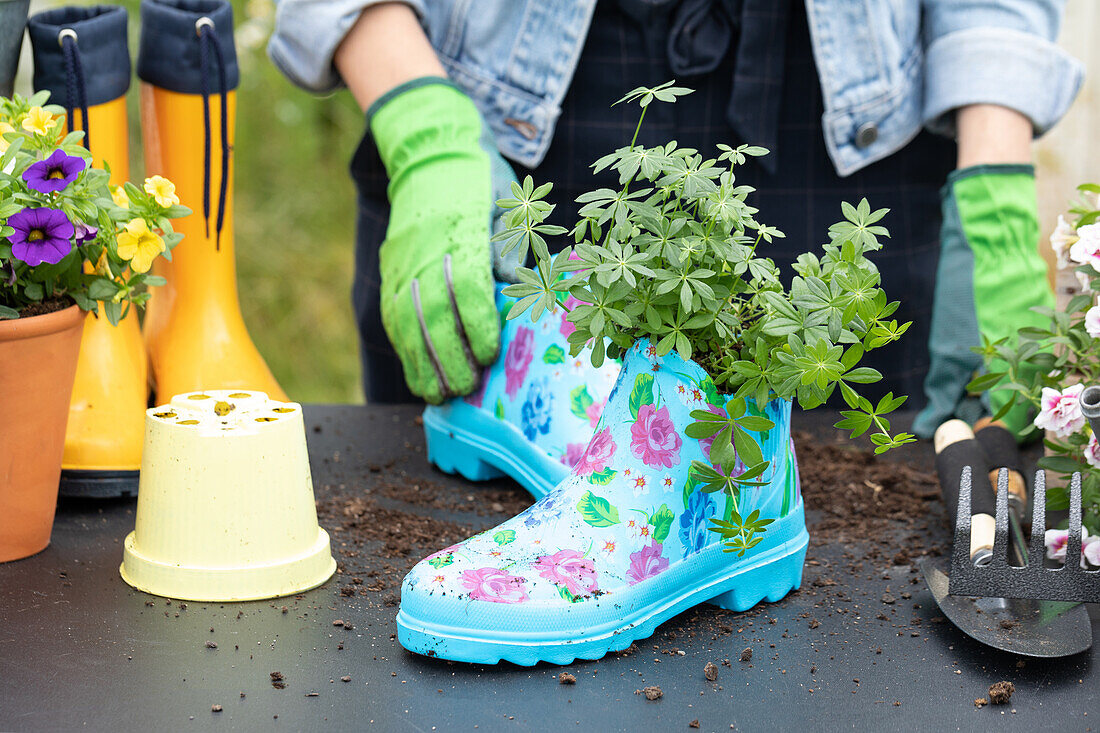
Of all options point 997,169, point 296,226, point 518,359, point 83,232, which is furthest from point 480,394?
Result: point 296,226

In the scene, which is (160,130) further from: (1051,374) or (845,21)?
(1051,374)

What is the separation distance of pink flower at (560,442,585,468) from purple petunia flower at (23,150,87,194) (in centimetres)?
46

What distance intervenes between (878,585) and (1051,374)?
25 cm

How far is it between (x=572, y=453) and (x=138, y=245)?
409 millimetres

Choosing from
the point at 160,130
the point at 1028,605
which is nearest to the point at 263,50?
the point at 160,130

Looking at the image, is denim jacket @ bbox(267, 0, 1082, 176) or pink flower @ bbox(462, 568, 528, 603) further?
denim jacket @ bbox(267, 0, 1082, 176)

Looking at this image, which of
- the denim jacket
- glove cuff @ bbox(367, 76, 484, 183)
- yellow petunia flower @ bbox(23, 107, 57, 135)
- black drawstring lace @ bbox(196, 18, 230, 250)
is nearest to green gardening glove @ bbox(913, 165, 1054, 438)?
the denim jacket

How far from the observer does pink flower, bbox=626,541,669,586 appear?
27.4 inches

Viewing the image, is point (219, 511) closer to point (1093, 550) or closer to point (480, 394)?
point (480, 394)

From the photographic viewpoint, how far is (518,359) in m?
1.01

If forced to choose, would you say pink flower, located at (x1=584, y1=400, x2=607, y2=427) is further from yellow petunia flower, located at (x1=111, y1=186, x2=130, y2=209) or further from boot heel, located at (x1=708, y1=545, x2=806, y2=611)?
yellow petunia flower, located at (x1=111, y1=186, x2=130, y2=209)

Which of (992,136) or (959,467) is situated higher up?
(992,136)

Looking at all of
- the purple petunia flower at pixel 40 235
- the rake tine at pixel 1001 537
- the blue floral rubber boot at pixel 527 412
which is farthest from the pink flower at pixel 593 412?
the purple petunia flower at pixel 40 235

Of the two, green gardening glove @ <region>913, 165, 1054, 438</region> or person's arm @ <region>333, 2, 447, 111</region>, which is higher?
person's arm @ <region>333, 2, 447, 111</region>
